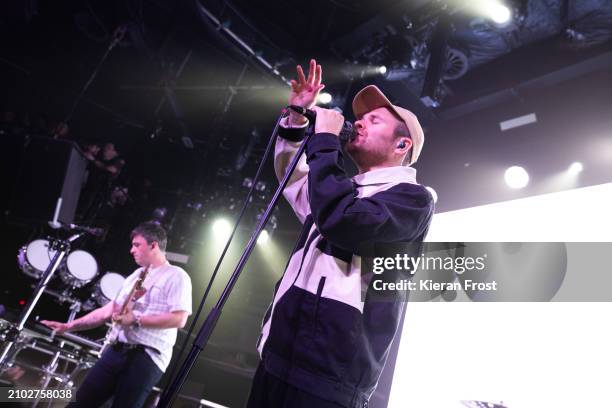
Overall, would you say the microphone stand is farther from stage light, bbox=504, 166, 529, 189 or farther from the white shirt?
Answer: stage light, bbox=504, 166, 529, 189

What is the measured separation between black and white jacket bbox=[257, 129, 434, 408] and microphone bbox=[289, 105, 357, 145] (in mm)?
142

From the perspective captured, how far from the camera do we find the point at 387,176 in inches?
59.3

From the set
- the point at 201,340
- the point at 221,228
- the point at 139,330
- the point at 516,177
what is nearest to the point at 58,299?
the point at 221,228

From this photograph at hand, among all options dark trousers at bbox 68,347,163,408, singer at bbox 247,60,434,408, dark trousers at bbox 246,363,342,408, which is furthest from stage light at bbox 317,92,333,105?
dark trousers at bbox 246,363,342,408

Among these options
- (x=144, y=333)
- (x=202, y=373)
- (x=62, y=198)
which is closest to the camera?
(x=144, y=333)

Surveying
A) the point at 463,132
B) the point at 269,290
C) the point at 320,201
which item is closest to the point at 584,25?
the point at 463,132

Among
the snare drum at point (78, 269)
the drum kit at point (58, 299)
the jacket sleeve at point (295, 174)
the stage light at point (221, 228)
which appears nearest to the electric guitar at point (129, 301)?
the drum kit at point (58, 299)

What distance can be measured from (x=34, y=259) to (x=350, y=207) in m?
6.41

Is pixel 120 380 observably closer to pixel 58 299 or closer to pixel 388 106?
pixel 388 106

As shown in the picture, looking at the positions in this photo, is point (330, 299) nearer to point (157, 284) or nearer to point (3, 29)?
point (157, 284)

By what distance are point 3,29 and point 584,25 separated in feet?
31.9

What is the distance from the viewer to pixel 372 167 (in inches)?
65.1

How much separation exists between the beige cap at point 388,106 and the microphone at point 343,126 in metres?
0.20

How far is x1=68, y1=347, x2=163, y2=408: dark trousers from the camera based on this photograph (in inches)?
120
